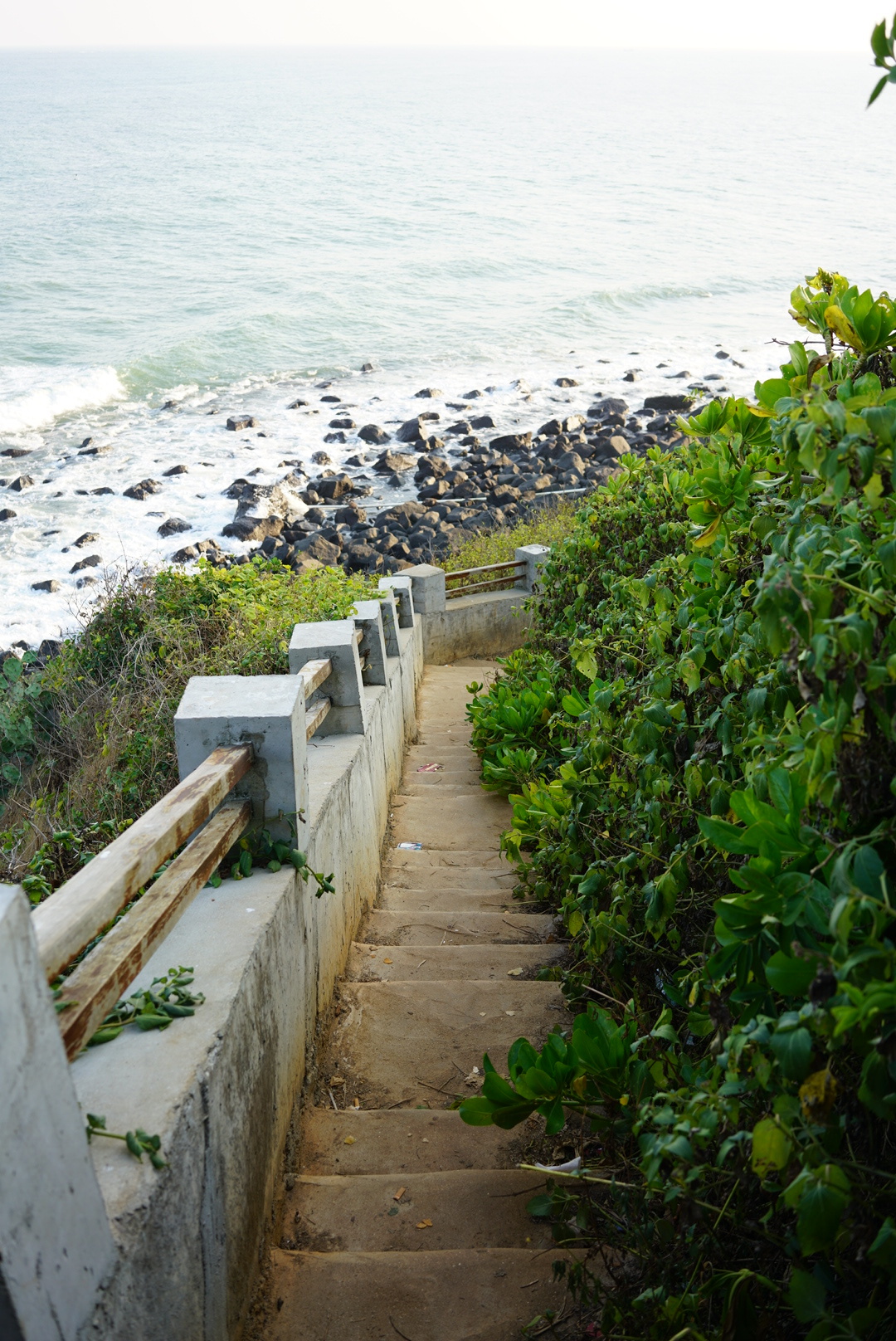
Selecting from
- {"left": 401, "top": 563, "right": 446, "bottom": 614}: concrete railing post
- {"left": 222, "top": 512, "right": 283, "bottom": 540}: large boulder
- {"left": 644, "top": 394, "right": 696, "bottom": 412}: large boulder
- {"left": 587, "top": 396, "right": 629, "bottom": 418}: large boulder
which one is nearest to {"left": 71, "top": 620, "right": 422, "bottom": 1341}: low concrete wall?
{"left": 401, "top": 563, "right": 446, "bottom": 614}: concrete railing post

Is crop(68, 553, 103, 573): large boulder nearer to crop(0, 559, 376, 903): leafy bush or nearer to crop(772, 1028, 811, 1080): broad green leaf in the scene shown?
crop(0, 559, 376, 903): leafy bush

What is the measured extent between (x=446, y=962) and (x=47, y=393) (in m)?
26.6

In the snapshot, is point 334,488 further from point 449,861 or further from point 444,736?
point 449,861

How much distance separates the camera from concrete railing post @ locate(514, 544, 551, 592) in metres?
11.4

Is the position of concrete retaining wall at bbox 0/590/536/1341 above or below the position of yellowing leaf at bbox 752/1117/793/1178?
below

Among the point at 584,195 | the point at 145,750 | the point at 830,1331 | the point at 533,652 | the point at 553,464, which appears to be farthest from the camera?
the point at 584,195

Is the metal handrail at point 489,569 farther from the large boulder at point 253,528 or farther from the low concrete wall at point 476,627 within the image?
the large boulder at point 253,528

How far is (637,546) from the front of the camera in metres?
5.93

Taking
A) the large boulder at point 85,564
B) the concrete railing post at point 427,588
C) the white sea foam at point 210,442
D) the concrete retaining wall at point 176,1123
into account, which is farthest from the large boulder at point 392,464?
the concrete retaining wall at point 176,1123

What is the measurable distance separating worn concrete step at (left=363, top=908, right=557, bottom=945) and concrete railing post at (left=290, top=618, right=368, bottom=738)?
3.25 ft

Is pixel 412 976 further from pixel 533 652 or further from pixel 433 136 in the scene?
pixel 433 136

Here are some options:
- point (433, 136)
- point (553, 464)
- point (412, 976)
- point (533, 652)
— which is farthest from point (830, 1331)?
point (433, 136)

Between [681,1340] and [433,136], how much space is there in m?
90.9

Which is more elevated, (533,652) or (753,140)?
(753,140)
